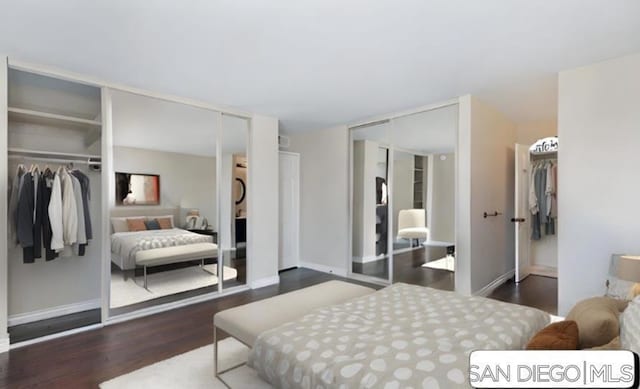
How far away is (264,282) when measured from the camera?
4.17 meters

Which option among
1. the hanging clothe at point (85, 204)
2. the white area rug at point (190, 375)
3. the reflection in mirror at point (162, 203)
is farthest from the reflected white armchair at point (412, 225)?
the hanging clothe at point (85, 204)

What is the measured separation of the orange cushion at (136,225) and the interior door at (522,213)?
4605mm

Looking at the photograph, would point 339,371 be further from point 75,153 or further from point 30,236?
point 75,153

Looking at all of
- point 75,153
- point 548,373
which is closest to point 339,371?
point 548,373

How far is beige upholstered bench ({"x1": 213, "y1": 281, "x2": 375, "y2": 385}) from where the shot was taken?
5.79 feet

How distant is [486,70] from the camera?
274 centimetres

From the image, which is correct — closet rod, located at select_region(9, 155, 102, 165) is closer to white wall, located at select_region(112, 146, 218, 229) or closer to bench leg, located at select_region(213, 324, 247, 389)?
white wall, located at select_region(112, 146, 218, 229)

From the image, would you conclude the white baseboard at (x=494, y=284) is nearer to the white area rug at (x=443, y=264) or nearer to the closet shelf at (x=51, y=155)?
the white area rug at (x=443, y=264)

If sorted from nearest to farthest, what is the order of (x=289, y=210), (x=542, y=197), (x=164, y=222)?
(x=164, y=222) < (x=542, y=197) < (x=289, y=210)

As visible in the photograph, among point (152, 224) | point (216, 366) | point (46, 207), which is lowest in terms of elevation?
point (216, 366)

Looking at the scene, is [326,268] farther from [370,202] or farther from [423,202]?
[423,202]

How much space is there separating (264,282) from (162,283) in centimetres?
126

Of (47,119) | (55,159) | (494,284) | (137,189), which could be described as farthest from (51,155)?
(494,284)

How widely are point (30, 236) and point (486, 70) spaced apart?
4.15m
